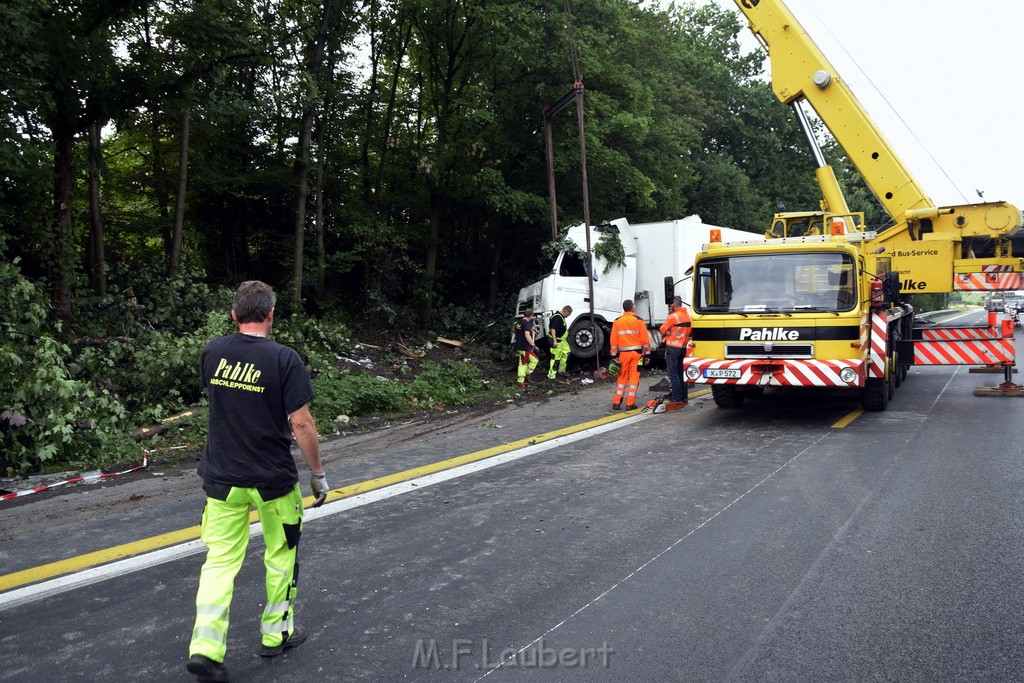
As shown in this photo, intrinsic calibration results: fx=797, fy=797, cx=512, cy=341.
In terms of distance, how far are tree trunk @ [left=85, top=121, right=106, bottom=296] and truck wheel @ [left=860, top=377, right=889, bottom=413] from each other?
42.3ft

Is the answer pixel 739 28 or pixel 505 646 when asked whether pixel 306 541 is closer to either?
pixel 505 646

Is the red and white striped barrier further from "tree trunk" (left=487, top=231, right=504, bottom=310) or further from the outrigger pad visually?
"tree trunk" (left=487, top=231, right=504, bottom=310)

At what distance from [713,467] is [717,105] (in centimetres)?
3435

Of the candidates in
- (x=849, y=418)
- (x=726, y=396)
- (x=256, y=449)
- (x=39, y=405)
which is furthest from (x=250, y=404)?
(x=726, y=396)

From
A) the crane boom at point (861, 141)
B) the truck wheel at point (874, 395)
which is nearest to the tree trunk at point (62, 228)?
the truck wheel at point (874, 395)

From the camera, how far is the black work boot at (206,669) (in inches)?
125

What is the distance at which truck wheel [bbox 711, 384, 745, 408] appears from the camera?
1123 centimetres

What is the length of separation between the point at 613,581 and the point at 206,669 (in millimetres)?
2150

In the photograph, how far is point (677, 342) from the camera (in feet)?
38.3

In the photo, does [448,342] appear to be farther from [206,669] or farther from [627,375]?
[206,669]

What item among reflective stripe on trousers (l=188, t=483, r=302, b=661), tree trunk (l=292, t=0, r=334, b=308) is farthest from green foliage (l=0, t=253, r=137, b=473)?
tree trunk (l=292, t=0, r=334, b=308)

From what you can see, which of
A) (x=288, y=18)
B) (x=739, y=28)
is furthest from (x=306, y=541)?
(x=739, y=28)

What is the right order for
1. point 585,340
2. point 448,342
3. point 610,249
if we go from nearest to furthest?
point 585,340
point 610,249
point 448,342

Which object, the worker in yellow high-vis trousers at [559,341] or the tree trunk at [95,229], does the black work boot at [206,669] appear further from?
the tree trunk at [95,229]
